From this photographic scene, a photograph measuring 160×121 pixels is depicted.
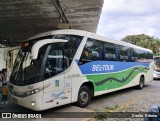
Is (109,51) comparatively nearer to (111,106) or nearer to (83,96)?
(111,106)

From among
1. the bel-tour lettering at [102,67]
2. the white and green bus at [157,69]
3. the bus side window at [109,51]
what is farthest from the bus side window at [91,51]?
the white and green bus at [157,69]

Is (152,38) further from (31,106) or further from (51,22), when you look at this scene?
(31,106)

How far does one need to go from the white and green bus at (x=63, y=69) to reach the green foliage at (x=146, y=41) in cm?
4425

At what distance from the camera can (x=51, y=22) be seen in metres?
13.5

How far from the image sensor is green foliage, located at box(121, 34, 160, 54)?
178 ft

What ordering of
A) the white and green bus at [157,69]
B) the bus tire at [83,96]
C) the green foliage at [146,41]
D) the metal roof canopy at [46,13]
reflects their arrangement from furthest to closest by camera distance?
the green foliage at [146,41] → the white and green bus at [157,69] → the metal roof canopy at [46,13] → the bus tire at [83,96]

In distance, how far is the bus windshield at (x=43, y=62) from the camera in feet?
24.4

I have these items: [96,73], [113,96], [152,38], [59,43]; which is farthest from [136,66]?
[152,38]

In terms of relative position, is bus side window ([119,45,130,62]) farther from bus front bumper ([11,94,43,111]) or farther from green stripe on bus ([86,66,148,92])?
bus front bumper ([11,94,43,111])

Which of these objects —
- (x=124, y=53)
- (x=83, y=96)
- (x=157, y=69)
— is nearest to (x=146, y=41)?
(x=157, y=69)

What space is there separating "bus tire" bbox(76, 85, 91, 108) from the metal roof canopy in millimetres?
3678

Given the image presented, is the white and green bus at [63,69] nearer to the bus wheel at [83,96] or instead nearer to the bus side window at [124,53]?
the bus wheel at [83,96]

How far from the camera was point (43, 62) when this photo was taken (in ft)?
24.5

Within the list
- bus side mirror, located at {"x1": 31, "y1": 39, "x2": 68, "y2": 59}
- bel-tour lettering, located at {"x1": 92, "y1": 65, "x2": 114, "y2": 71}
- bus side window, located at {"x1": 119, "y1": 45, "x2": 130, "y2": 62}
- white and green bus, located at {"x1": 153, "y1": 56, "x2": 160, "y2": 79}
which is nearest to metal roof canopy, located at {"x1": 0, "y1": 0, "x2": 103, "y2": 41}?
bus side window, located at {"x1": 119, "y1": 45, "x2": 130, "y2": 62}
